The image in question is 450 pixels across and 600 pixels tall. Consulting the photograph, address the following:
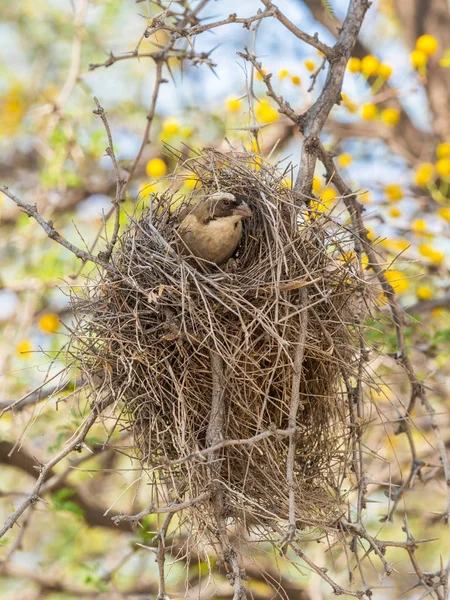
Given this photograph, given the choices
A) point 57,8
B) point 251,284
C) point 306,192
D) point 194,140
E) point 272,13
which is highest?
point 57,8

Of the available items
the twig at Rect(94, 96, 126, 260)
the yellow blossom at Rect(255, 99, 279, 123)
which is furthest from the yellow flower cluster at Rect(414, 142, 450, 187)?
the twig at Rect(94, 96, 126, 260)

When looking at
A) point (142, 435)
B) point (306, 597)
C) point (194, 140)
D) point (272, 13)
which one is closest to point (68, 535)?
point (306, 597)

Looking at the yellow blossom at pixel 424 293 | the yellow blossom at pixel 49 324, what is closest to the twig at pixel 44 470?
the yellow blossom at pixel 49 324

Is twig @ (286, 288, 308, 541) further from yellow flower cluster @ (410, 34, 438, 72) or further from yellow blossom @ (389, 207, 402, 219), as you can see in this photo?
yellow flower cluster @ (410, 34, 438, 72)

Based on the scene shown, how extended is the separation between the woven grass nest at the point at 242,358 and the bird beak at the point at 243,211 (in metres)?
0.17

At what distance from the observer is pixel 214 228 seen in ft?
11.7

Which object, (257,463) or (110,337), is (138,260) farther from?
(257,463)

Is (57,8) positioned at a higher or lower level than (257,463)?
higher

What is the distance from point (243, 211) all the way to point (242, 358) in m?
0.76

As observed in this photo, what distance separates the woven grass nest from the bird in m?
0.28

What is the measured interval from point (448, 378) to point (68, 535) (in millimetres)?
3688

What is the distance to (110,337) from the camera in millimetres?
3002

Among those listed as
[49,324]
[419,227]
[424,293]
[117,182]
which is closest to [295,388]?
[117,182]

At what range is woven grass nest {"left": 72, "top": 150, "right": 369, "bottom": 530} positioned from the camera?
2.88 m
